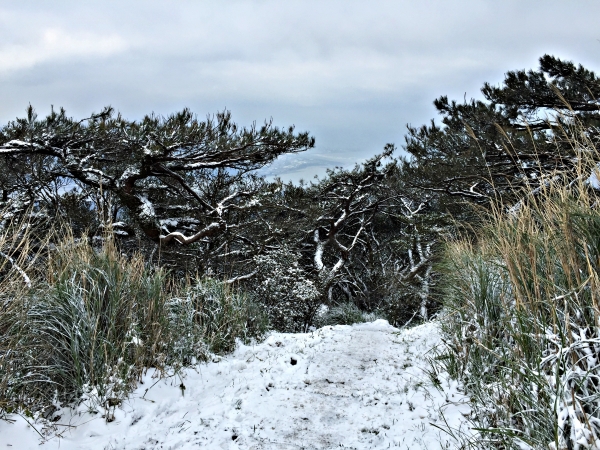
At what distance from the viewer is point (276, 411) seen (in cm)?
310

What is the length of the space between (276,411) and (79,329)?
4.89 ft

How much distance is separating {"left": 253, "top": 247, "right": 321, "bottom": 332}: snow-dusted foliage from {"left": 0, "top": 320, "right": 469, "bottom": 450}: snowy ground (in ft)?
14.1

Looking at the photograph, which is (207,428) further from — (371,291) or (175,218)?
(371,291)

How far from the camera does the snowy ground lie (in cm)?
259

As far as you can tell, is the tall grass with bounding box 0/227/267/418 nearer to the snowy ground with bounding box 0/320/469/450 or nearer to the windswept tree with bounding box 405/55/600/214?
the snowy ground with bounding box 0/320/469/450

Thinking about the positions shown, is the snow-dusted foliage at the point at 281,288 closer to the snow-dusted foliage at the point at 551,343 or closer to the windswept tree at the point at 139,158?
the windswept tree at the point at 139,158

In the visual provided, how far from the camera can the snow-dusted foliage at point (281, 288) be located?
8.81 m

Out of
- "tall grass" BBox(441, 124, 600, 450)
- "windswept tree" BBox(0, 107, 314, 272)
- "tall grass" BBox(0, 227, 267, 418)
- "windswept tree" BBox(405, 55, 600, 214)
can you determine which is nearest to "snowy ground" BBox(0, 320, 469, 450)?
"tall grass" BBox(0, 227, 267, 418)

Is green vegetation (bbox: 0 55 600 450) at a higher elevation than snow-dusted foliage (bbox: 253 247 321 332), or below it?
higher

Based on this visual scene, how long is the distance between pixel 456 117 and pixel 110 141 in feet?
22.8

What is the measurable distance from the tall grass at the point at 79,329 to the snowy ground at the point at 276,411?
18 cm

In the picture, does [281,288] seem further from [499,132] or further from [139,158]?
[499,132]

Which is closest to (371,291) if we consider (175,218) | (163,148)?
(175,218)

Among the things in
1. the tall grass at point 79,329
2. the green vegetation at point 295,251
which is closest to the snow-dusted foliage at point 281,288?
the green vegetation at point 295,251
